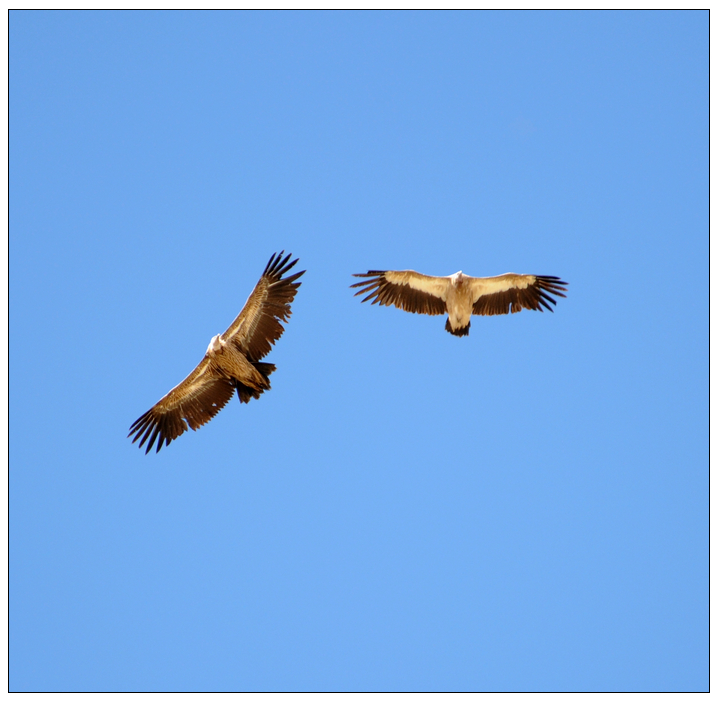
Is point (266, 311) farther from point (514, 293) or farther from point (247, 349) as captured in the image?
point (514, 293)

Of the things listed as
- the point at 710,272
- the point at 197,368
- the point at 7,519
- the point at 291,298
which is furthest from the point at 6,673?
the point at 710,272

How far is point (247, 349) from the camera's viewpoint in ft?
51.6

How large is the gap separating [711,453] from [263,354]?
8554mm

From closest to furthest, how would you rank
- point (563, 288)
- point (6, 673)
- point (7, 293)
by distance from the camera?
point (6, 673) → point (7, 293) → point (563, 288)

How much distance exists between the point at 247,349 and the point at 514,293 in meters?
5.63

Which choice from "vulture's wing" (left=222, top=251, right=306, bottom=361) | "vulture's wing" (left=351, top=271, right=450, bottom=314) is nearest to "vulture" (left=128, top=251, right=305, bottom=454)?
"vulture's wing" (left=222, top=251, right=306, bottom=361)

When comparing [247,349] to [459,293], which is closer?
[247,349]

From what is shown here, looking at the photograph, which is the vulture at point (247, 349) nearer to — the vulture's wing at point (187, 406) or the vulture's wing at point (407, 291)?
the vulture's wing at point (187, 406)

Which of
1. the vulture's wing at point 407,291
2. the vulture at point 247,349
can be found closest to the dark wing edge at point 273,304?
the vulture at point 247,349

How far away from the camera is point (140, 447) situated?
16.8 metres

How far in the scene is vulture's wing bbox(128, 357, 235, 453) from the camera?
1638cm

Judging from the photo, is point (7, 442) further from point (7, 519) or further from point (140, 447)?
point (140, 447)

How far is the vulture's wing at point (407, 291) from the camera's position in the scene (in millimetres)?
17750

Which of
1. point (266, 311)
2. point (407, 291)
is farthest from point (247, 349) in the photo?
point (407, 291)
